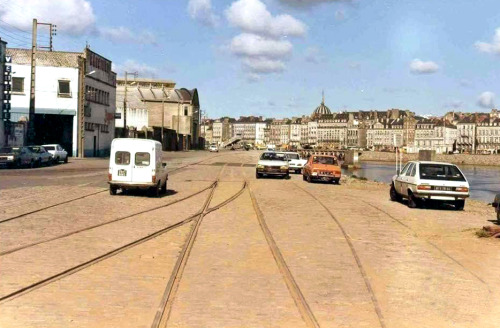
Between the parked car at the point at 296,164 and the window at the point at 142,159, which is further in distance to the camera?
the parked car at the point at 296,164

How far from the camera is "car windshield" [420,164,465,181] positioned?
21552 millimetres

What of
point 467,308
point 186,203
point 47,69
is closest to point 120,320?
point 467,308

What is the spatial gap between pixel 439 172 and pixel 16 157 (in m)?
30.0

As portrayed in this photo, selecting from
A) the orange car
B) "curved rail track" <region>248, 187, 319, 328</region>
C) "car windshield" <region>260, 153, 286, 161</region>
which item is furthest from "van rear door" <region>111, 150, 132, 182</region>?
"car windshield" <region>260, 153, 286, 161</region>

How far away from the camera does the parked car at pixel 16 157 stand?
41750mm

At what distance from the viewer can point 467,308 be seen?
24.3 feet

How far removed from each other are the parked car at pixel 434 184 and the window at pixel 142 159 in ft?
30.5

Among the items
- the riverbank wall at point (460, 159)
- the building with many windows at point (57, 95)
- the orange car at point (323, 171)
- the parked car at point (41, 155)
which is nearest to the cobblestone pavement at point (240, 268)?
the orange car at point (323, 171)

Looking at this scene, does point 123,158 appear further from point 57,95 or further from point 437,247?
point 57,95

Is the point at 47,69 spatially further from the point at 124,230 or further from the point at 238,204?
the point at 124,230

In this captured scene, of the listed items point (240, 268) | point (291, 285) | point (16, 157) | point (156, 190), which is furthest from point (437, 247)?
point (16, 157)

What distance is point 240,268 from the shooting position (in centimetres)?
965

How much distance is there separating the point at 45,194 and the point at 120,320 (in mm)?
17103

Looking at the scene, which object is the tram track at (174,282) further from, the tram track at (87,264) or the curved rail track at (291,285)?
the curved rail track at (291,285)
